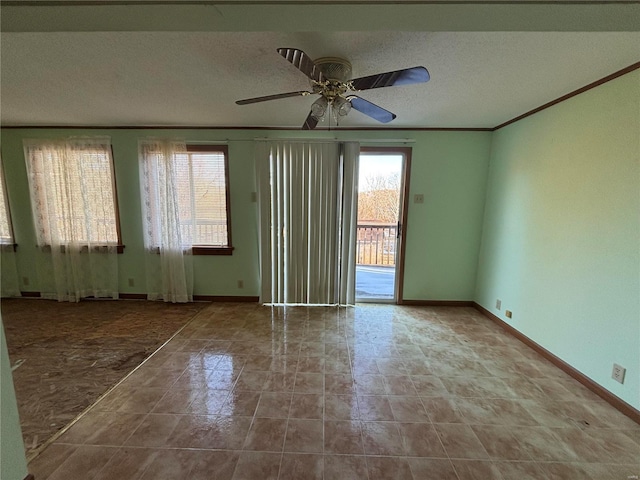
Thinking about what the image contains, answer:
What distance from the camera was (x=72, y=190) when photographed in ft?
11.4

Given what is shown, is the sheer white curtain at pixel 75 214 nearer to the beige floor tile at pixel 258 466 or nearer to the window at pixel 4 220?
the window at pixel 4 220

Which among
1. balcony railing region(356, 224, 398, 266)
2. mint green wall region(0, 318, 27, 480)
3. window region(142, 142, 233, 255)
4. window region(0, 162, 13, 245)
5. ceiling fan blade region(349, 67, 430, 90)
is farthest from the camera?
balcony railing region(356, 224, 398, 266)

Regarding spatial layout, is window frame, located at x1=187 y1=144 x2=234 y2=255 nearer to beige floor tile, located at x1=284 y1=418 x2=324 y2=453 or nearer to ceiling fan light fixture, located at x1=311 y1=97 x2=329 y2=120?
ceiling fan light fixture, located at x1=311 y1=97 x2=329 y2=120

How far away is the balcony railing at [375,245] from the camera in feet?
16.7

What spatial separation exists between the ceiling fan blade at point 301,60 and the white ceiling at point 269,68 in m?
0.09

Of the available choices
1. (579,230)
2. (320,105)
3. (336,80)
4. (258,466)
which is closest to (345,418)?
(258,466)

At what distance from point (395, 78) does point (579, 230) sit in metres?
1.95

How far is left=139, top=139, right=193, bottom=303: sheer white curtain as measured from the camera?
3.40m

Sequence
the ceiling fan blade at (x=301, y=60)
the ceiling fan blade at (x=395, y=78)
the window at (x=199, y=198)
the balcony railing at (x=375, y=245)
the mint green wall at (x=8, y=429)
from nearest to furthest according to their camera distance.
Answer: the mint green wall at (x=8, y=429) → the ceiling fan blade at (x=301, y=60) → the ceiling fan blade at (x=395, y=78) → the window at (x=199, y=198) → the balcony railing at (x=375, y=245)

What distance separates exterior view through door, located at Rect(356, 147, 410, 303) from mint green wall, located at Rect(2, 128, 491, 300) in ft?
0.45

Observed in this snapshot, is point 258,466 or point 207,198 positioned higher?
point 207,198

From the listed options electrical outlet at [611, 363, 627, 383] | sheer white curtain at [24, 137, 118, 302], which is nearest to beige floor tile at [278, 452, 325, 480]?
electrical outlet at [611, 363, 627, 383]

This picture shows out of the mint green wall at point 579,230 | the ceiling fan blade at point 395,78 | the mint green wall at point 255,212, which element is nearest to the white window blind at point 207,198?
the mint green wall at point 255,212

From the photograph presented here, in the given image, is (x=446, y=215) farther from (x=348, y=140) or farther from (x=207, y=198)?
(x=207, y=198)
